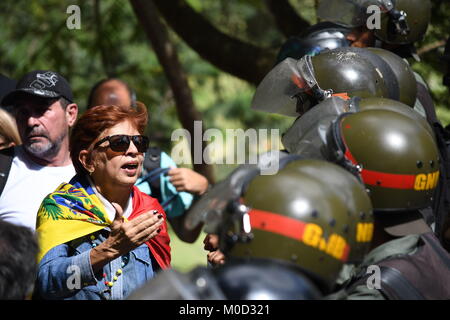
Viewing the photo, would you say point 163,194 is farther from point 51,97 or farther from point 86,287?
point 86,287

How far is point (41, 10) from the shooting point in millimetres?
9430

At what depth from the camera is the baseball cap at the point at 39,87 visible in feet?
15.5

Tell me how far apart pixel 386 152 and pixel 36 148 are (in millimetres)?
2312

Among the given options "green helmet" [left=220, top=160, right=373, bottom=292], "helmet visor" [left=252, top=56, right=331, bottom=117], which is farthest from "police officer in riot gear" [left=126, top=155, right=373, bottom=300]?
"helmet visor" [left=252, top=56, right=331, bottom=117]

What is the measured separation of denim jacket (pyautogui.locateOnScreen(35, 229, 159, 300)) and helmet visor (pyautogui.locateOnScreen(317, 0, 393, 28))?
6.99 feet

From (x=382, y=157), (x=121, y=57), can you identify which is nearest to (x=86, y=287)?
(x=382, y=157)

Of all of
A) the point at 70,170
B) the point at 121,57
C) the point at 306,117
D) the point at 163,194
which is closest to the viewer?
the point at 306,117

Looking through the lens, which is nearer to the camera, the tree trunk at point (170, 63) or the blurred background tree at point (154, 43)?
the blurred background tree at point (154, 43)

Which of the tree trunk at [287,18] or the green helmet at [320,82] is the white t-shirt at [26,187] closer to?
the green helmet at [320,82]

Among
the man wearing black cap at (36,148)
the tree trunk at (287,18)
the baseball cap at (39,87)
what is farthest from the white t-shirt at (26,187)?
the tree trunk at (287,18)

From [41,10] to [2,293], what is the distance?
7.54 m

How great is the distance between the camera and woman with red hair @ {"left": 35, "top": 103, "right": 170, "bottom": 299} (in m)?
3.51

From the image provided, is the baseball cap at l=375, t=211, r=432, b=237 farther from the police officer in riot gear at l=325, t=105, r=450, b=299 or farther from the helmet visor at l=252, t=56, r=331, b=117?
the helmet visor at l=252, t=56, r=331, b=117

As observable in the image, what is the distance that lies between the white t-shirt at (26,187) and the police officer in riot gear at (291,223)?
189 cm
